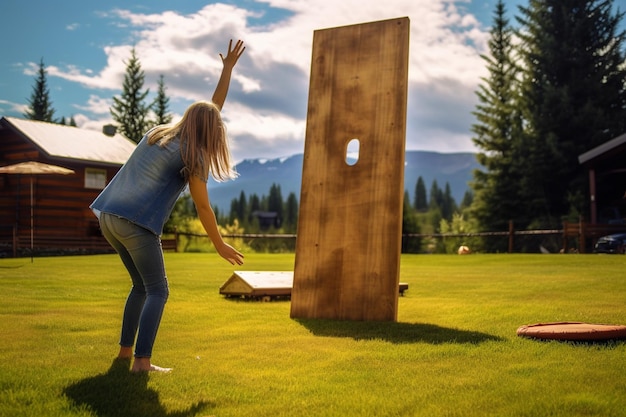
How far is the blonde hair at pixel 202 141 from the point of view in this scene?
4.35m

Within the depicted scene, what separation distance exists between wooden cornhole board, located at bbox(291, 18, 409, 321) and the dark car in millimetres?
18518

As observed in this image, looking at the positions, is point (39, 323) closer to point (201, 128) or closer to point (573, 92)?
point (201, 128)

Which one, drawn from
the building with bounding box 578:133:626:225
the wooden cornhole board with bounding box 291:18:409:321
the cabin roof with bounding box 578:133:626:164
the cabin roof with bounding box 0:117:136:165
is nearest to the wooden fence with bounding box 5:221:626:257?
the building with bounding box 578:133:626:225

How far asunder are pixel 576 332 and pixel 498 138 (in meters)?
36.5

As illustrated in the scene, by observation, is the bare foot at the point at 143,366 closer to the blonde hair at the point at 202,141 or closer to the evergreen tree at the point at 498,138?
the blonde hair at the point at 202,141

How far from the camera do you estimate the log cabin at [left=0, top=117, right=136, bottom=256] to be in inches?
1175

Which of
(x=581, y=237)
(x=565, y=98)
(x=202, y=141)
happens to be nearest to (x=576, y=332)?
(x=202, y=141)

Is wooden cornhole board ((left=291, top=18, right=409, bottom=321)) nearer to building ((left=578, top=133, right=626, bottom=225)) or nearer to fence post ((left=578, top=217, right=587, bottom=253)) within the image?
fence post ((left=578, top=217, right=587, bottom=253))

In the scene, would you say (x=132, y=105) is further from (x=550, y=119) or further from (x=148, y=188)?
(x=148, y=188)

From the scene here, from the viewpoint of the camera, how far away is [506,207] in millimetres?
36969

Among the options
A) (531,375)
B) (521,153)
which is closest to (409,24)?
(531,375)

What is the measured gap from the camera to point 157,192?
443 centimetres

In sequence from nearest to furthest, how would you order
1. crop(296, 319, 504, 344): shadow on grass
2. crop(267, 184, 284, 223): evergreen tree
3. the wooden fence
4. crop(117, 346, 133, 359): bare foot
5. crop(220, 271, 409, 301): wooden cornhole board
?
crop(117, 346, 133, 359): bare foot → crop(296, 319, 504, 344): shadow on grass → crop(220, 271, 409, 301): wooden cornhole board → the wooden fence → crop(267, 184, 284, 223): evergreen tree

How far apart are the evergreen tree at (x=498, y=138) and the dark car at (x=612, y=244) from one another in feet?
40.7
